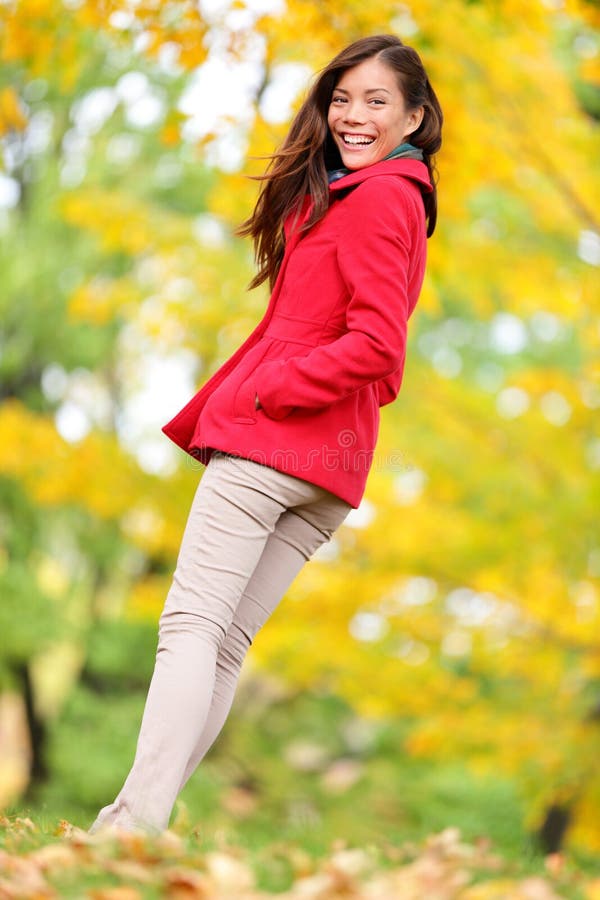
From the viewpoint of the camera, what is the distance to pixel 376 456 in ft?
24.1

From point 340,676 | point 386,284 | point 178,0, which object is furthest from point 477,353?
point 386,284

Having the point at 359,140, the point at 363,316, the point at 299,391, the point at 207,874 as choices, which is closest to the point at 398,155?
the point at 359,140

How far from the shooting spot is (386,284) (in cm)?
241

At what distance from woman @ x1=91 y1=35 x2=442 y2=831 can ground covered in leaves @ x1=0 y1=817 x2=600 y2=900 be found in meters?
0.21

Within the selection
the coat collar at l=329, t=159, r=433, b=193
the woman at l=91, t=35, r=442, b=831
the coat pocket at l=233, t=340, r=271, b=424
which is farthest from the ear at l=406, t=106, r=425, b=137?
the coat pocket at l=233, t=340, r=271, b=424

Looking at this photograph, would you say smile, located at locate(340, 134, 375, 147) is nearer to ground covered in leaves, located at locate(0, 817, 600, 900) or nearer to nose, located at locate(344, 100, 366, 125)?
nose, located at locate(344, 100, 366, 125)

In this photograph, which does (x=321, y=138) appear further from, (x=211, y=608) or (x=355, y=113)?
(x=211, y=608)

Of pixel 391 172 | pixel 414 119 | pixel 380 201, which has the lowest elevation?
pixel 380 201

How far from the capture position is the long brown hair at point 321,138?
2.65 meters

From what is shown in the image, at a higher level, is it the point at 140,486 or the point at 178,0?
the point at 178,0

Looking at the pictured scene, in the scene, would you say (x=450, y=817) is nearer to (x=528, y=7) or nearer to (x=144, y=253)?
(x=144, y=253)

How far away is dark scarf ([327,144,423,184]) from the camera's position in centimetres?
263

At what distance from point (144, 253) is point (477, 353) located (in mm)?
4800

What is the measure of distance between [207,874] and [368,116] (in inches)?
68.8
